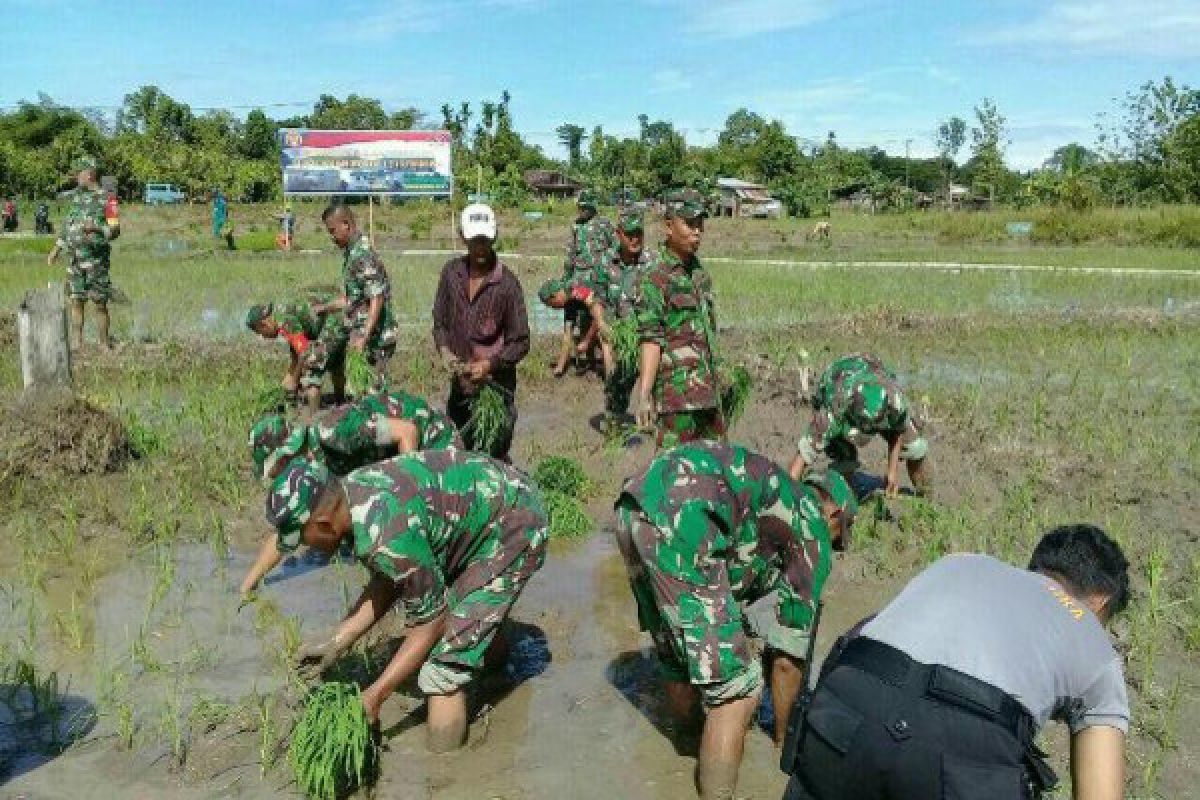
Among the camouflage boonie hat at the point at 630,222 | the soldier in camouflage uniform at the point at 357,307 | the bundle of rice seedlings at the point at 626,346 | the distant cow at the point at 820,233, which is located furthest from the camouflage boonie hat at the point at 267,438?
the distant cow at the point at 820,233

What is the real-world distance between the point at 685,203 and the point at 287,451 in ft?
7.17

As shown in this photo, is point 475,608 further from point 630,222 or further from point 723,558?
point 630,222

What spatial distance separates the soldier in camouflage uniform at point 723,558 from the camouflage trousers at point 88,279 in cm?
964

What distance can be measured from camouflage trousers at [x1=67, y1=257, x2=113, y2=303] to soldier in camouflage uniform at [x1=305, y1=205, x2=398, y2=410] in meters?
4.58

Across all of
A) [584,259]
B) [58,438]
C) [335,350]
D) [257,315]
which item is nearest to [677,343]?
[335,350]

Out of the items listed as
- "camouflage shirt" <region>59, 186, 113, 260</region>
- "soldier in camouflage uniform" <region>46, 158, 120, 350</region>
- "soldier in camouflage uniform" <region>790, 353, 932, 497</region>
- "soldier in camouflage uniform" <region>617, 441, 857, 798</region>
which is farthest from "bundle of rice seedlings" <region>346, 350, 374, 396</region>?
"camouflage shirt" <region>59, 186, 113, 260</region>

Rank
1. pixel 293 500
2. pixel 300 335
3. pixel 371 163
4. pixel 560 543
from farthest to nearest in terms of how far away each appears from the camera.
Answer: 1. pixel 371 163
2. pixel 300 335
3. pixel 560 543
4. pixel 293 500

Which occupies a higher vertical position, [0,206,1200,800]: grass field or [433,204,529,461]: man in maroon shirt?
[433,204,529,461]: man in maroon shirt

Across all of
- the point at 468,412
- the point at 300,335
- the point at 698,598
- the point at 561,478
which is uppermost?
the point at 300,335

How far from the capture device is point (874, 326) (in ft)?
44.3

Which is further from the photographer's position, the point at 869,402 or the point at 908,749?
the point at 869,402

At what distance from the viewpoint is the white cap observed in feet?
19.8

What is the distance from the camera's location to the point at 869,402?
609 centimetres

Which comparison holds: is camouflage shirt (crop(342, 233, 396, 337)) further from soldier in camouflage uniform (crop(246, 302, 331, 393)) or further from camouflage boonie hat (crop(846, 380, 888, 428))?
camouflage boonie hat (crop(846, 380, 888, 428))
